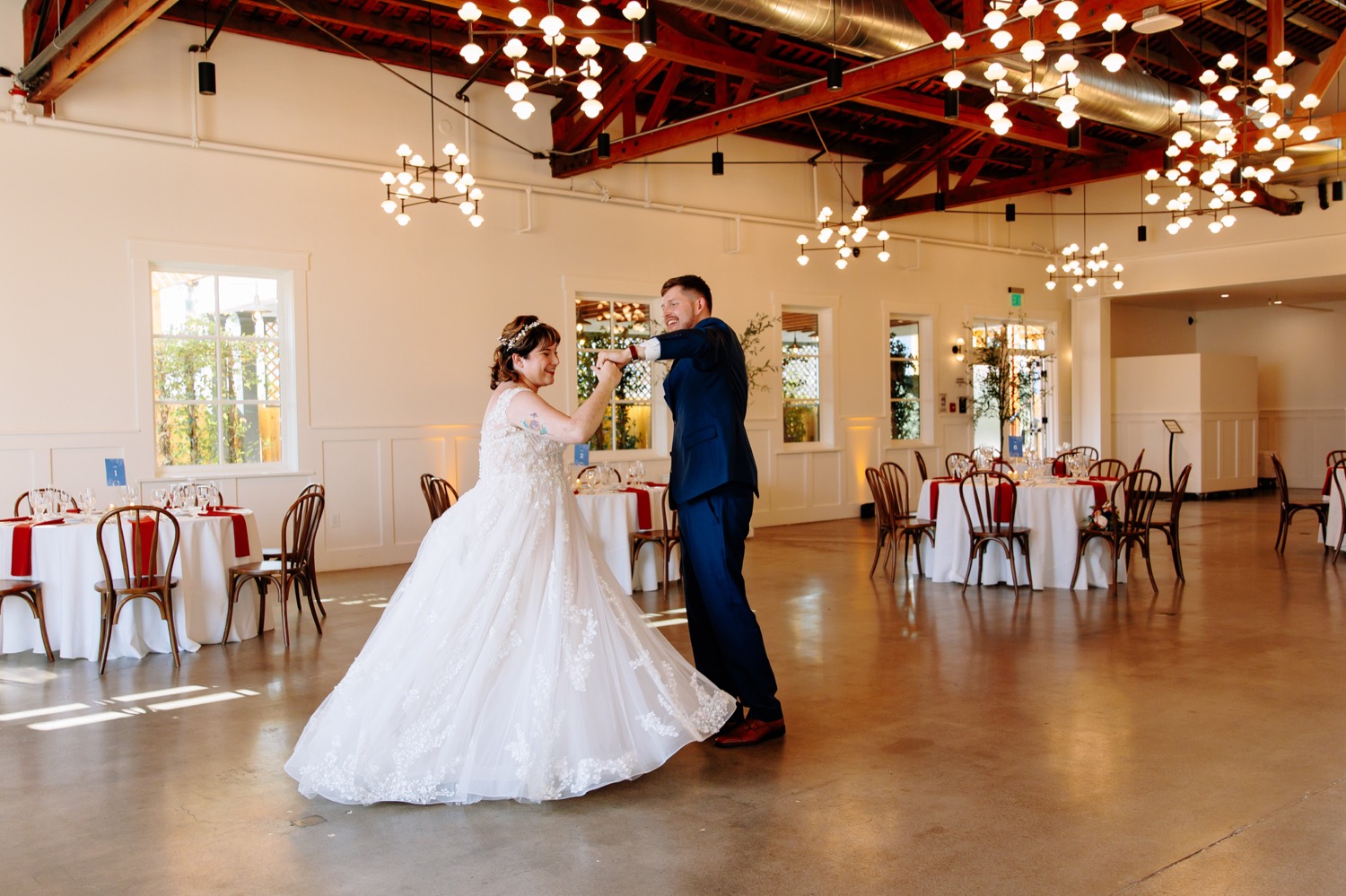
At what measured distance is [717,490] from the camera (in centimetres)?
388

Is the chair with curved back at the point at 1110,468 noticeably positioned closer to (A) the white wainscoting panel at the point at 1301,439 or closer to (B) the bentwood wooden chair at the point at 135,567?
(B) the bentwood wooden chair at the point at 135,567

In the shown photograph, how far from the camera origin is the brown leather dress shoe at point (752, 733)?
13.0ft

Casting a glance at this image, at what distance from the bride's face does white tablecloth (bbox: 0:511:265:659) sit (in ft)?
10.1

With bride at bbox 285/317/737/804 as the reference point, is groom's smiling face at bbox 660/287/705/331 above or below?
above

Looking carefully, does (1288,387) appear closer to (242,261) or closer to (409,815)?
(242,261)

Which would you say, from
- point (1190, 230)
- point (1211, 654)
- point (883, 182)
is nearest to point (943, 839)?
point (1211, 654)

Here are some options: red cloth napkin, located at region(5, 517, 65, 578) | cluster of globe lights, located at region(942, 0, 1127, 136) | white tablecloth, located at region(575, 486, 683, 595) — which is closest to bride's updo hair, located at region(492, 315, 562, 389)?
cluster of globe lights, located at region(942, 0, 1127, 136)

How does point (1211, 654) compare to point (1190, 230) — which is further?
point (1190, 230)

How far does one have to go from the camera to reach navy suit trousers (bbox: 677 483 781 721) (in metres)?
3.89

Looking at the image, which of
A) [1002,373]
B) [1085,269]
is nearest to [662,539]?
[1002,373]

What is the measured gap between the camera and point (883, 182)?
13.6 meters

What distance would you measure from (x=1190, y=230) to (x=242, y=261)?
1234 centimetres

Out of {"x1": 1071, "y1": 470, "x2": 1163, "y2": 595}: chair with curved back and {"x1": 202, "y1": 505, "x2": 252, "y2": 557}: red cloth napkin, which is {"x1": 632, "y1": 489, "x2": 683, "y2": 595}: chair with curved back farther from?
{"x1": 1071, "y1": 470, "x2": 1163, "y2": 595}: chair with curved back

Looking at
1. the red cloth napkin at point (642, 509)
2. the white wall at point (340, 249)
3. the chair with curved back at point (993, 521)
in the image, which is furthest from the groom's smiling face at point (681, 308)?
the white wall at point (340, 249)
